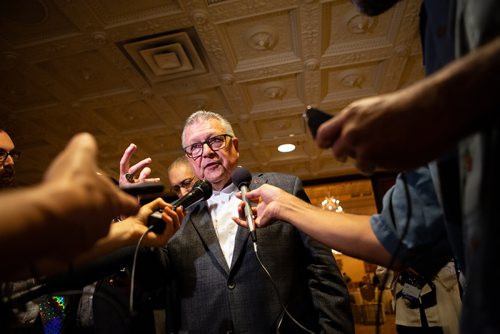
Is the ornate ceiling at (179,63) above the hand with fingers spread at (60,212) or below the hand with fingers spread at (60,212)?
above

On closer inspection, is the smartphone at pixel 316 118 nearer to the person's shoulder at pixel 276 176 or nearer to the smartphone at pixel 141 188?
the smartphone at pixel 141 188

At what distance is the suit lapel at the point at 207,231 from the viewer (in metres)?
1.55

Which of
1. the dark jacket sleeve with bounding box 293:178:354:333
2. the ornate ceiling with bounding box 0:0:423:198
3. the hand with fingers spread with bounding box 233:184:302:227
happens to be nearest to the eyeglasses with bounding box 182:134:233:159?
the hand with fingers spread with bounding box 233:184:302:227

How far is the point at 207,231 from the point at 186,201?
1.25 ft

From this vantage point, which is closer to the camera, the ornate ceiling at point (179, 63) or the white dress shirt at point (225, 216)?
the white dress shirt at point (225, 216)

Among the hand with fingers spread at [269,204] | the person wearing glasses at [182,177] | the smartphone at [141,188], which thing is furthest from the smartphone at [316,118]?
the person wearing glasses at [182,177]

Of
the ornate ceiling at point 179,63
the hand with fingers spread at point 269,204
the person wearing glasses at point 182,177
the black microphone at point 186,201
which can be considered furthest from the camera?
the ornate ceiling at point 179,63

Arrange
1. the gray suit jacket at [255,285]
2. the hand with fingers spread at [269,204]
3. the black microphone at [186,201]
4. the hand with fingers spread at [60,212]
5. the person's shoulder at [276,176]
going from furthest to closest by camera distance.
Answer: the person's shoulder at [276,176] < the gray suit jacket at [255,285] < the hand with fingers spread at [269,204] < the black microphone at [186,201] < the hand with fingers spread at [60,212]

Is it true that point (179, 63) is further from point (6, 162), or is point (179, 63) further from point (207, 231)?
point (207, 231)

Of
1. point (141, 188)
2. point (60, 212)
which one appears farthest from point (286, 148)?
point (60, 212)

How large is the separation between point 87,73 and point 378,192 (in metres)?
6.96

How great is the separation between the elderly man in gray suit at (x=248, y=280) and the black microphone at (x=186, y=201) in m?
0.31

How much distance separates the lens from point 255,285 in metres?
1.46

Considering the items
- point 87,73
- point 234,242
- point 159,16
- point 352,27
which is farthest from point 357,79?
point 234,242
